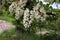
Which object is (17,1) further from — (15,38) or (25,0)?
(15,38)

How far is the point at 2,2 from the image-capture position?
4.46ft

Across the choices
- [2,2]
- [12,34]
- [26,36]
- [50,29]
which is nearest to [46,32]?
[50,29]

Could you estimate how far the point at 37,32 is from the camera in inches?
54.9

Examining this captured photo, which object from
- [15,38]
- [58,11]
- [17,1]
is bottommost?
[15,38]

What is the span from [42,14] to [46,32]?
1.03 feet

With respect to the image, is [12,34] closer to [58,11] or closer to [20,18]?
[20,18]

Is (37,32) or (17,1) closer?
(17,1)

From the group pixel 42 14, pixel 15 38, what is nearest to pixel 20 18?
pixel 42 14

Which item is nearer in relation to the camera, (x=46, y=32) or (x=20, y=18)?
(x=20, y=18)

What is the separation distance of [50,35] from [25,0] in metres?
0.39

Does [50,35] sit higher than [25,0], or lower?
lower

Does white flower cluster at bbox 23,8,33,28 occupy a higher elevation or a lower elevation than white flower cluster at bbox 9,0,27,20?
lower

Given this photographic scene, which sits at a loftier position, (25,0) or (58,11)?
(25,0)

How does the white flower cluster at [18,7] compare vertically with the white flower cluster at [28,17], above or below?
above
